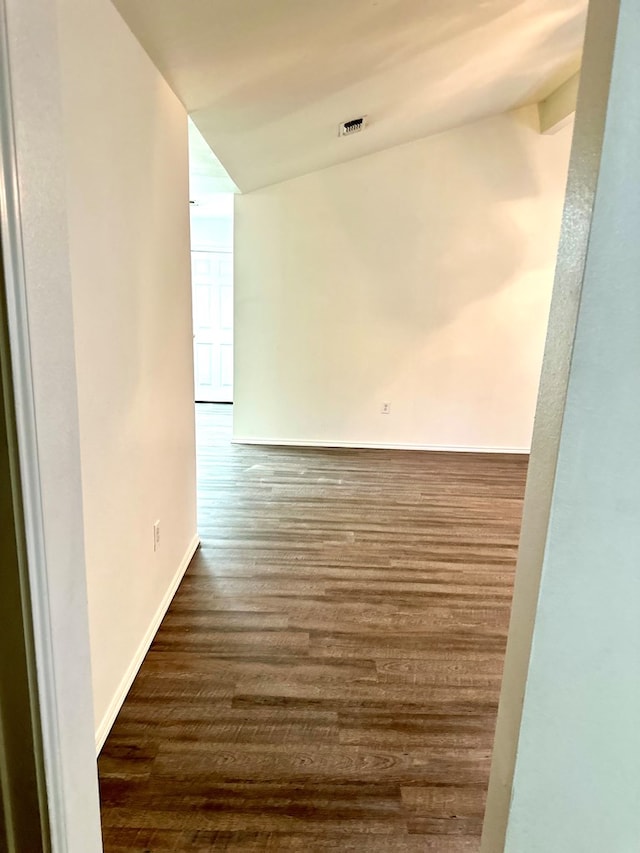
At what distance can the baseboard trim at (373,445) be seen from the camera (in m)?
5.08

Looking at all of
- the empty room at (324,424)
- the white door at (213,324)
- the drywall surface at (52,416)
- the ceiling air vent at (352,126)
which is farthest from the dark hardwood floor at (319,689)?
the white door at (213,324)

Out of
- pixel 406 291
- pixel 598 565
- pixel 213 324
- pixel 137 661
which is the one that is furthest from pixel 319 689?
pixel 213 324

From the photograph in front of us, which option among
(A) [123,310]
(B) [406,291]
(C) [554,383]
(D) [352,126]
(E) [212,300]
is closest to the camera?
(C) [554,383]

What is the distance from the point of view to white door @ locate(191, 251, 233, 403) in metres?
6.75

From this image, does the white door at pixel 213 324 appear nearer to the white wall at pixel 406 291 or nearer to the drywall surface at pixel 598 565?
the white wall at pixel 406 291

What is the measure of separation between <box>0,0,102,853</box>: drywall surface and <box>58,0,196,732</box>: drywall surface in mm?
619

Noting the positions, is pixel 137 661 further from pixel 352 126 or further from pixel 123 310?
pixel 352 126

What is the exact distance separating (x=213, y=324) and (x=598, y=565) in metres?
6.54

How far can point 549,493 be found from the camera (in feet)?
2.55

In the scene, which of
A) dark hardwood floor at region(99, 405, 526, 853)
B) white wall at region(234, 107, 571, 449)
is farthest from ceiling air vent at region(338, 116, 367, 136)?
dark hardwood floor at region(99, 405, 526, 853)

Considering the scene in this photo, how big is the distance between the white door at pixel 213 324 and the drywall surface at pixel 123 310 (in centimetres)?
442

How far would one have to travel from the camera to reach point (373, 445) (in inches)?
201

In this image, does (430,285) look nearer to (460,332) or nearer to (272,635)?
(460,332)

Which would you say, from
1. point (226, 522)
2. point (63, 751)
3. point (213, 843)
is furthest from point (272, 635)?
point (63, 751)
